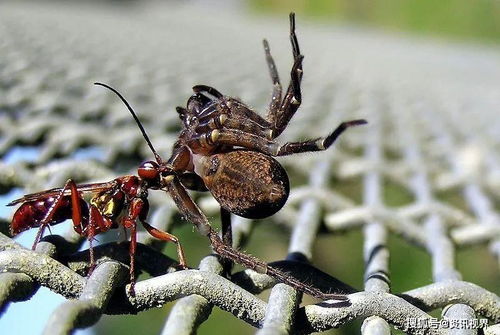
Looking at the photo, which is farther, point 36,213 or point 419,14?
point 419,14

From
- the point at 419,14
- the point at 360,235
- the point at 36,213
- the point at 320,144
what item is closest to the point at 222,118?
the point at 320,144

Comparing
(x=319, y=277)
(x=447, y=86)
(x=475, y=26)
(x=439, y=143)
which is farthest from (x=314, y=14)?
(x=319, y=277)

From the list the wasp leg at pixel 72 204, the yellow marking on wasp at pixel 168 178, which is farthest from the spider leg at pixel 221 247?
the wasp leg at pixel 72 204

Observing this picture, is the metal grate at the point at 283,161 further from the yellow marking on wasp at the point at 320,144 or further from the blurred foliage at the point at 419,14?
the blurred foliage at the point at 419,14

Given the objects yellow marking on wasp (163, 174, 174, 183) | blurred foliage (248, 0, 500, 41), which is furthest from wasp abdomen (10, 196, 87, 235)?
blurred foliage (248, 0, 500, 41)

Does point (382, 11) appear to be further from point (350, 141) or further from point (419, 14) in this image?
point (350, 141)

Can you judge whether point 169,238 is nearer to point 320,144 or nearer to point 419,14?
point 320,144

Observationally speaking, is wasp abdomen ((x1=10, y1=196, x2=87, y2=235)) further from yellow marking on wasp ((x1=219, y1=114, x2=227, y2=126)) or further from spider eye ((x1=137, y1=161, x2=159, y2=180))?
yellow marking on wasp ((x1=219, y1=114, x2=227, y2=126))
